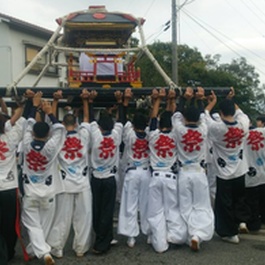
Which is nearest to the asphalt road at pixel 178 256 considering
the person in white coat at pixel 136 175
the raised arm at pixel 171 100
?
the person in white coat at pixel 136 175

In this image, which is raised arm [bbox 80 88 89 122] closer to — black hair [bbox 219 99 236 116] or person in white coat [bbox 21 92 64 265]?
person in white coat [bbox 21 92 64 265]

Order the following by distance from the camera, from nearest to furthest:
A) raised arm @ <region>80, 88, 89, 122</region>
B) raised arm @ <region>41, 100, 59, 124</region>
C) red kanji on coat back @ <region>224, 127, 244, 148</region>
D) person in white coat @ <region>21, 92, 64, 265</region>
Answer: person in white coat @ <region>21, 92, 64, 265</region>
raised arm @ <region>41, 100, 59, 124</region>
raised arm @ <region>80, 88, 89, 122</region>
red kanji on coat back @ <region>224, 127, 244, 148</region>

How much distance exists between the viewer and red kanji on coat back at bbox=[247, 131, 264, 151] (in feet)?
20.9

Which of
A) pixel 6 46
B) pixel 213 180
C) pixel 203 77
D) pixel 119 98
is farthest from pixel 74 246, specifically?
pixel 203 77

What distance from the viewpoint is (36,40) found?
22938 mm

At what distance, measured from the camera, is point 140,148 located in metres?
5.68

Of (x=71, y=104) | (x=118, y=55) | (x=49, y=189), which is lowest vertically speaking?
(x=49, y=189)

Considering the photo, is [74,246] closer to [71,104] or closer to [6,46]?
[71,104]

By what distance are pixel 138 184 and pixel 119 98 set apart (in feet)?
4.18

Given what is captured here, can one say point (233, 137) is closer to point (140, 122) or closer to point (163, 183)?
point (163, 183)

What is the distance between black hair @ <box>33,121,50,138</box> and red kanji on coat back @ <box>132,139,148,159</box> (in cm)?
135

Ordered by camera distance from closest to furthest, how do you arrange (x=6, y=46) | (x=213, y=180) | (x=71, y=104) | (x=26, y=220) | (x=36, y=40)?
(x=26, y=220) → (x=213, y=180) → (x=71, y=104) → (x=6, y=46) → (x=36, y=40)

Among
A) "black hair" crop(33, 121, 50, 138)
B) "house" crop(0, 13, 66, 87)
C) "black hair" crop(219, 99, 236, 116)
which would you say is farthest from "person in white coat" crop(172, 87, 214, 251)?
"house" crop(0, 13, 66, 87)

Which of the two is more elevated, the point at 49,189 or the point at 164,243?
the point at 49,189
